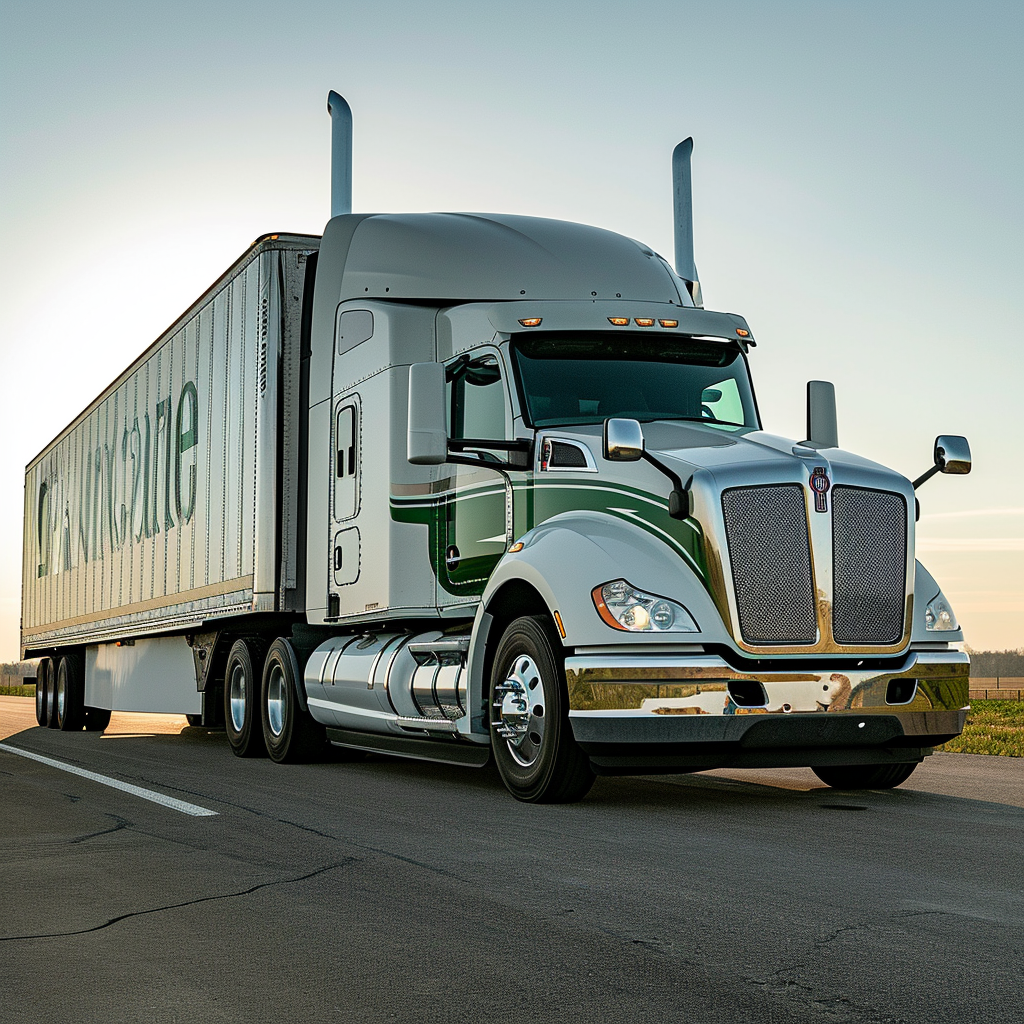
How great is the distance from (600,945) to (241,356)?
937cm

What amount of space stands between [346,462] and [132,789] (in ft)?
10.2

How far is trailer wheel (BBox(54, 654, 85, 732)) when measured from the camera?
21359 millimetres

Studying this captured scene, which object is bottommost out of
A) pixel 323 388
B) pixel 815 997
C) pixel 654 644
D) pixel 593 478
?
pixel 815 997

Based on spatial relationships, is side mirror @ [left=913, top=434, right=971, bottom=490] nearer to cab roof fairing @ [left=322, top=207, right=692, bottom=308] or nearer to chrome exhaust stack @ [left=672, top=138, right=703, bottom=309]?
cab roof fairing @ [left=322, top=207, right=692, bottom=308]

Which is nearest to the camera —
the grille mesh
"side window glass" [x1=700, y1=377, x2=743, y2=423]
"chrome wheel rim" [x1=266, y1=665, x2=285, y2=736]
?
the grille mesh

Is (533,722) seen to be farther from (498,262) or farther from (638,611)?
(498,262)

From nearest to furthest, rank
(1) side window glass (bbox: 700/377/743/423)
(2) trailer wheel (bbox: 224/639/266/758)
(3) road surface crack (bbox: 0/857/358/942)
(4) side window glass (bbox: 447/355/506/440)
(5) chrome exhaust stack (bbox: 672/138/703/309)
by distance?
(3) road surface crack (bbox: 0/857/358/942) → (4) side window glass (bbox: 447/355/506/440) → (1) side window glass (bbox: 700/377/743/423) → (5) chrome exhaust stack (bbox: 672/138/703/309) → (2) trailer wheel (bbox: 224/639/266/758)

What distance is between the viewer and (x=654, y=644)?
7676 millimetres

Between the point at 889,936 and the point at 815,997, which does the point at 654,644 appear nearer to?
the point at 889,936

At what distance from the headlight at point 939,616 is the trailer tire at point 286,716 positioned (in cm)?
568

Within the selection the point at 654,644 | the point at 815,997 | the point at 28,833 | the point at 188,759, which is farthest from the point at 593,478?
the point at 188,759

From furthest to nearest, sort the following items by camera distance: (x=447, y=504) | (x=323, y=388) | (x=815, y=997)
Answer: (x=323, y=388), (x=447, y=504), (x=815, y=997)

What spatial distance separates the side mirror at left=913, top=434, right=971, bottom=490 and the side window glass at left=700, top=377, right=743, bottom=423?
57.5 inches

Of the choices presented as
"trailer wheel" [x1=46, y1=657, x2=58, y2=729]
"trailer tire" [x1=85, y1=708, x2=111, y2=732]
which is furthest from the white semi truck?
"trailer wheel" [x1=46, y1=657, x2=58, y2=729]
